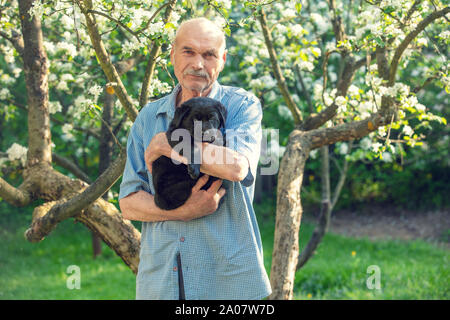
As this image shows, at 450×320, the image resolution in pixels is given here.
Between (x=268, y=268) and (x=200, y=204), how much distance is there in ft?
19.2

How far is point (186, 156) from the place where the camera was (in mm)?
2473

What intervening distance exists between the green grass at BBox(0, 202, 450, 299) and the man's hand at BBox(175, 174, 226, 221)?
4321mm

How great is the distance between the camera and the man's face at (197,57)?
2633mm

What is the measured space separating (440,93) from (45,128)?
324 inches

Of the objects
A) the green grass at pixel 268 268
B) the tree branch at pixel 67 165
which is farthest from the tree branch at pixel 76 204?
the green grass at pixel 268 268

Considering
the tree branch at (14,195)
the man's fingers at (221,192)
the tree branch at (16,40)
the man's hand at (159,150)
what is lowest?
the man's fingers at (221,192)

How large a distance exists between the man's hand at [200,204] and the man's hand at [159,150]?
7.1 inches

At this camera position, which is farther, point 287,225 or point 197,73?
point 287,225

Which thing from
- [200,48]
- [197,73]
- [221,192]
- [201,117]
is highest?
[200,48]

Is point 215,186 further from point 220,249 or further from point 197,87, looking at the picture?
point 197,87

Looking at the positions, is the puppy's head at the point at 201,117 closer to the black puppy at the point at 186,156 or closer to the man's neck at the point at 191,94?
the black puppy at the point at 186,156

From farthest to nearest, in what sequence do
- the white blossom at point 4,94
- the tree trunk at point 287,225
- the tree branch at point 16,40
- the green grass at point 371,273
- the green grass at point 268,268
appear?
the green grass at point 268,268 → the green grass at point 371,273 → the white blossom at point 4,94 → the tree branch at point 16,40 → the tree trunk at point 287,225

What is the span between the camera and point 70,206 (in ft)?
12.6

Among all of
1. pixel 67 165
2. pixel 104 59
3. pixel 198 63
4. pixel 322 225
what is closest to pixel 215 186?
pixel 198 63
